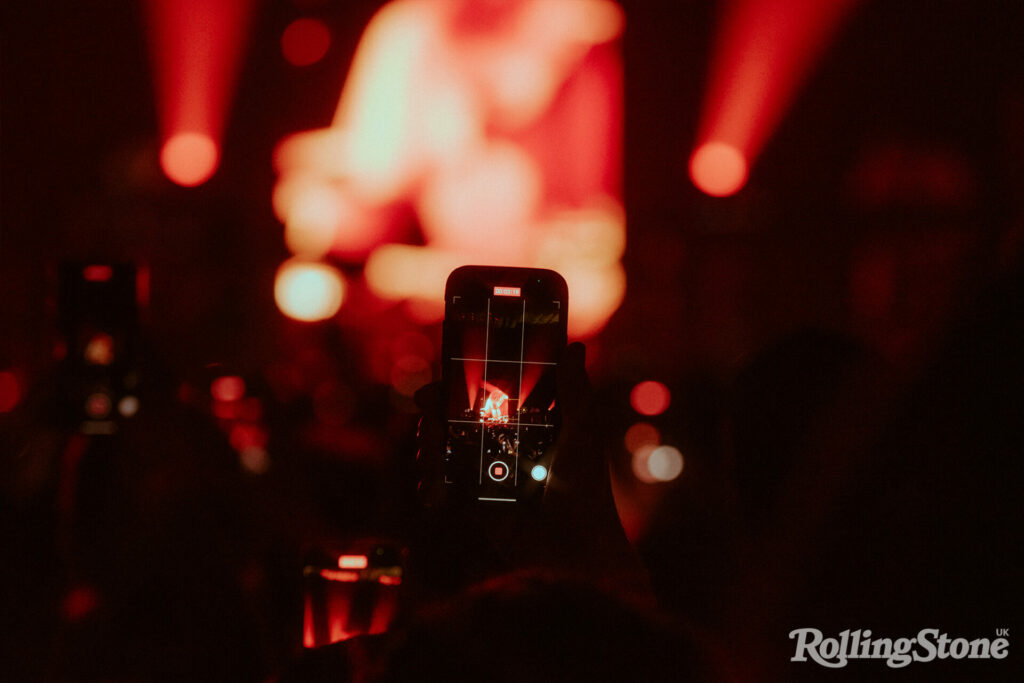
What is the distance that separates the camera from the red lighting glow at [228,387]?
395 cm

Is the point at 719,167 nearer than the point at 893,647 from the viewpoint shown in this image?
No

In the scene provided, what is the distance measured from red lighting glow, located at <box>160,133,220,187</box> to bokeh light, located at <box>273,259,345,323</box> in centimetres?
100

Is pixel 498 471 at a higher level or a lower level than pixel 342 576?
higher

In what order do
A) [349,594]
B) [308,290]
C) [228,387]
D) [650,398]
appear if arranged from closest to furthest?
[349,594] → [228,387] → [308,290] → [650,398]

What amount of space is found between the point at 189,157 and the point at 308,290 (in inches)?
53.3

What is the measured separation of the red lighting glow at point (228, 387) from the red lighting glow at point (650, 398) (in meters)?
2.44

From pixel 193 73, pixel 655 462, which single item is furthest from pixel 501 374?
pixel 655 462

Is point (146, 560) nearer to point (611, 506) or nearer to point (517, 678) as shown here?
point (611, 506)

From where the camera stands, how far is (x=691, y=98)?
324 centimetres

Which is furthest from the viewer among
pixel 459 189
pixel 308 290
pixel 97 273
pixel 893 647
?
pixel 308 290

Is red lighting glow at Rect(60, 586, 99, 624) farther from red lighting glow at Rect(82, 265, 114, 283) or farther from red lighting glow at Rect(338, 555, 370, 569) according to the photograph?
red lighting glow at Rect(82, 265, 114, 283)

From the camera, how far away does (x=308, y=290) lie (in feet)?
15.3

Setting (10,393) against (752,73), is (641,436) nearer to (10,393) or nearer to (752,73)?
(752,73)

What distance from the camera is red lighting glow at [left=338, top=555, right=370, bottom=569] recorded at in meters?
0.93
